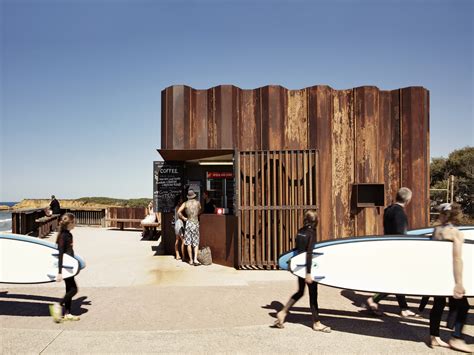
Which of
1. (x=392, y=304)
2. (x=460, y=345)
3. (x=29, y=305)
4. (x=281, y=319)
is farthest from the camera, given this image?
(x=392, y=304)

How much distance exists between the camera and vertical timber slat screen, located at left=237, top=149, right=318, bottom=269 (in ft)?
28.3

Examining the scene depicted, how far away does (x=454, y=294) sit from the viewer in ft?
13.7

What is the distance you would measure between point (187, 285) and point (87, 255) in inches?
198

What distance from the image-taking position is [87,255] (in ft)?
35.9

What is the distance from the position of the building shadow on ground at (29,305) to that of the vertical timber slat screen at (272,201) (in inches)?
147

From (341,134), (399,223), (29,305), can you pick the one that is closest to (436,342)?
(399,223)

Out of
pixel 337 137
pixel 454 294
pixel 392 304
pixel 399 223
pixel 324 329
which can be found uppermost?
pixel 337 137

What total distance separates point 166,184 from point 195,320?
5718mm

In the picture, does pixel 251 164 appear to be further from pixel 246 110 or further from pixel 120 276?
pixel 120 276

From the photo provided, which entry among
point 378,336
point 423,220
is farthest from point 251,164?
point 378,336

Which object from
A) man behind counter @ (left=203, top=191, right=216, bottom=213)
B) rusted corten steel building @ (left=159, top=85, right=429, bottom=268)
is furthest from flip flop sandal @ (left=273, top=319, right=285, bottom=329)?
man behind counter @ (left=203, top=191, right=216, bottom=213)

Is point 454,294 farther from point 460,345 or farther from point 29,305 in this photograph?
point 29,305

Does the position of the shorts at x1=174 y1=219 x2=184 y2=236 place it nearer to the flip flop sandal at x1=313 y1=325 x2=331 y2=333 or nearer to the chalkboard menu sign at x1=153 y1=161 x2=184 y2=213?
the chalkboard menu sign at x1=153 y1=161 x2=184 y2=213

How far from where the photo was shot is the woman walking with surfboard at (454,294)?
4148 millimetres
